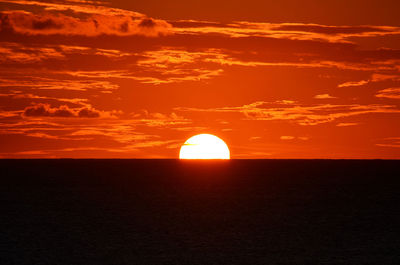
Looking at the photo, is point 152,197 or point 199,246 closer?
point 199,246

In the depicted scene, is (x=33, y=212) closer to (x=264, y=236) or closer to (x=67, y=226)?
(x=67, y=226)

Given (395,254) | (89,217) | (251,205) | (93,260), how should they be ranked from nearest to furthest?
(93,260) < (395,254) < (89,217) < (251,205)

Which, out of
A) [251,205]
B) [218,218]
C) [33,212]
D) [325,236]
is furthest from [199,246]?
[251,205]

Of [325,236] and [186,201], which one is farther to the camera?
Result: [186,201]

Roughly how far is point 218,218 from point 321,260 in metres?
17.1

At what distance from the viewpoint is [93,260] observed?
85.1 ft

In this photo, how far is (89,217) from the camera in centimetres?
4300

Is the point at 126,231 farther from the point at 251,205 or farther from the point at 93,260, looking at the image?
the point at 251,205

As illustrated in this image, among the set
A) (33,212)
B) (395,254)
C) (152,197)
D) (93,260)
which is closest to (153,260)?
(93,260)

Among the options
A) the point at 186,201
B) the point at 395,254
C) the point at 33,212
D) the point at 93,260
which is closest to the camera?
the point at 93,260

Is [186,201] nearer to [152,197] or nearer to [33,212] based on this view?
[152,197]

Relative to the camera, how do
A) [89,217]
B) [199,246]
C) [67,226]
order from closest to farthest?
1. [199,246]
2. [67,226]
3. [89,217]

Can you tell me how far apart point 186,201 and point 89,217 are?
16563 mm

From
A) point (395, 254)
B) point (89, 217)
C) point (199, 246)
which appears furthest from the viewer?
point (89, 217)
